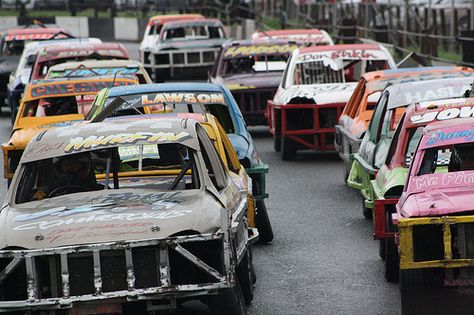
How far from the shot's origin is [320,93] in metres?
19.5

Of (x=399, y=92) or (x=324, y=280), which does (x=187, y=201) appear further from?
(x=399, y=92)

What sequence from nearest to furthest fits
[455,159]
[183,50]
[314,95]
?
1. [455,159]
2. [314,95]
3. [183,50]

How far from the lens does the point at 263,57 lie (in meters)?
24.0

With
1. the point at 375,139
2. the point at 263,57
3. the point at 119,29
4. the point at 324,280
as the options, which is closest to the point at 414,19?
the point at 263,57

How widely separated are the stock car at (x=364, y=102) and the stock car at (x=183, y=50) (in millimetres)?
17272

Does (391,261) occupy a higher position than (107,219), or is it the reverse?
(107,219)

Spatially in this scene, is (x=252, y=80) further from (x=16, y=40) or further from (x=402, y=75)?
(x=16, y=40)

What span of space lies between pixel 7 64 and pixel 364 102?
14535 mm

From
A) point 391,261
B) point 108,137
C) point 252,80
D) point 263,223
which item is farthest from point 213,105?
point 252,80

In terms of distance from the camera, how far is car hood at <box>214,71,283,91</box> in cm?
2239

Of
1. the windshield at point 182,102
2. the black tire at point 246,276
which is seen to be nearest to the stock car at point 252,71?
the windshield at point 182,102

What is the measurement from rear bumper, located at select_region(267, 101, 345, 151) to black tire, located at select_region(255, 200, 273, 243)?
6712mm

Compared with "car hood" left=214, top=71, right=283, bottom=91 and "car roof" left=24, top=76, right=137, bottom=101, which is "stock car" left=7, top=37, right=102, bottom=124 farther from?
"car roof" left=24, top=76, right=137, bottom=101

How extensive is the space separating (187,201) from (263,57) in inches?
622
